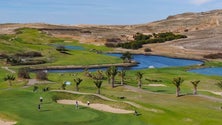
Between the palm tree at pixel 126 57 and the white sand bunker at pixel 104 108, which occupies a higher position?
the white sand bunker at pixel 104 108

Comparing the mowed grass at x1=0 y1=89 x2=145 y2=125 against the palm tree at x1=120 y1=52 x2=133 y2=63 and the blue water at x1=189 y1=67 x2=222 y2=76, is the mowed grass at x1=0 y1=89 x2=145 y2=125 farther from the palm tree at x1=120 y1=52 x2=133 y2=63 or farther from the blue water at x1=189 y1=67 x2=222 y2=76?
the palm tree at x1=120 y1=52 x2=133 y2=63

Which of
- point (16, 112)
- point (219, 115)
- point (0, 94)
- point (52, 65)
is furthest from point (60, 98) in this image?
point (52, 65)

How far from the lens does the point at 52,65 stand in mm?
155875

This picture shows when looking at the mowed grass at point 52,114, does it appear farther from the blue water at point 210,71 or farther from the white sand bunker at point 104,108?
the blue water at point 210,71

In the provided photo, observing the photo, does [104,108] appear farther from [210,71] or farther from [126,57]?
[126,57]

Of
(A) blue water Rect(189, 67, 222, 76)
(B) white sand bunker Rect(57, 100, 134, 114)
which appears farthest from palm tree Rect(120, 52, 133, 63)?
(B) white sand bunker Rect(57, 100, 134, 114)

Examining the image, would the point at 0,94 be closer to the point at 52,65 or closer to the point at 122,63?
the point at 52,65

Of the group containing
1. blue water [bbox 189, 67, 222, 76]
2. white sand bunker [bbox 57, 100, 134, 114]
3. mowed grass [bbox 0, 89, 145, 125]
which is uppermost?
mowed grass [bbox 0, 89, 145, 125]

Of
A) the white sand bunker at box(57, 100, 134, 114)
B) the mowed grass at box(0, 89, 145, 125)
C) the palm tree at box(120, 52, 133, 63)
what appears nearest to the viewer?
the mowed grass at box(0, 89, 145, 125)

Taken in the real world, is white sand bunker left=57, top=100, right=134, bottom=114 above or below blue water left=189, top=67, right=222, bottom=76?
above

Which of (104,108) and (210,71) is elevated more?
(104,108)

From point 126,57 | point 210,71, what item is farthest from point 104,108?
point 126,57

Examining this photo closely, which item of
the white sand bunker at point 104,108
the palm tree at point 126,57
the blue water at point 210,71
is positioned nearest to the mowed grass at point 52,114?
the white sand bunker at point 104,108

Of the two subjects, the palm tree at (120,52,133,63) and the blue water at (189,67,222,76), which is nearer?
the blue water at (189,67,222,76)
